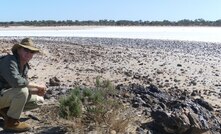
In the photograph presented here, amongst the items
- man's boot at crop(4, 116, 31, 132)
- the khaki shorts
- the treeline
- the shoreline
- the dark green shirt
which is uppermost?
the dark green shirt

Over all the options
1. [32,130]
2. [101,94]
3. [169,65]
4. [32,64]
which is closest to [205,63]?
[169,65]

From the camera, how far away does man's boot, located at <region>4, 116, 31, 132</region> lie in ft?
22.2

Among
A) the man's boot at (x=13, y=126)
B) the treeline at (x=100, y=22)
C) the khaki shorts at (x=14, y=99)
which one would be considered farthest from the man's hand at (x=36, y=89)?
the treeline at (x=100, y=22)

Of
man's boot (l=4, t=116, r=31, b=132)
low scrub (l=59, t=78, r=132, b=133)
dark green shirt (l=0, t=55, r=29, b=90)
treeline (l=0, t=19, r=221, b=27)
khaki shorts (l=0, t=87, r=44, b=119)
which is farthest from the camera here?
treeline (l=0, t=19, r=221, b=27)

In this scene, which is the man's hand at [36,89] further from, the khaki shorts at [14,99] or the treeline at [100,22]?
the treeline at [100,22]

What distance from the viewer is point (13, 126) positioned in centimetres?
677

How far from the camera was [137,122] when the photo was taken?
7648 mm

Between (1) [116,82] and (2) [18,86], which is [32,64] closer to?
(1) [116,82]

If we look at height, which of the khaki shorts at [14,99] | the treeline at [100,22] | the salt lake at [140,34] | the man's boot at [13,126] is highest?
the khaki shorts at [14,99]

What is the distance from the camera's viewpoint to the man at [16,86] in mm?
6371

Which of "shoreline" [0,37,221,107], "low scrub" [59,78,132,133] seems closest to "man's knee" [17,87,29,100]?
"low scrub" [59,78,132,133]

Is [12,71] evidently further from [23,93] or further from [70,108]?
[70,108]

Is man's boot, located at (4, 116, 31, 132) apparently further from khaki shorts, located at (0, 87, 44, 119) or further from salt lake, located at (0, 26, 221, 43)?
salt lake, located at (0, 26, 221, 43)

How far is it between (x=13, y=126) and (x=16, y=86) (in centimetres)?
61
